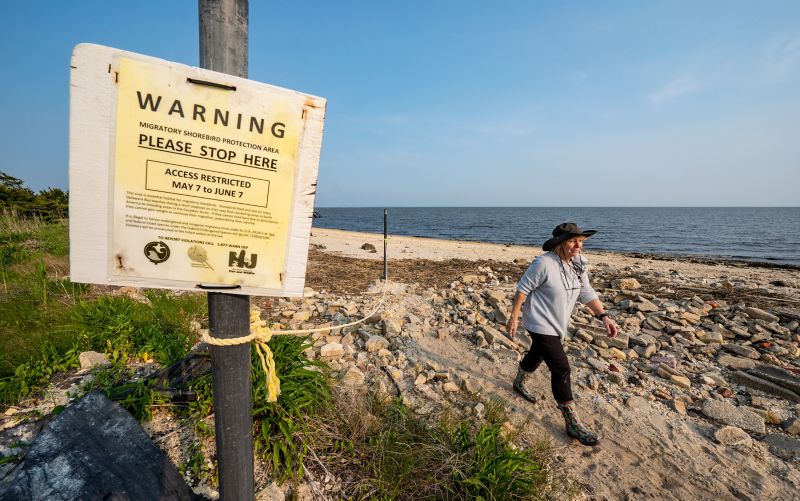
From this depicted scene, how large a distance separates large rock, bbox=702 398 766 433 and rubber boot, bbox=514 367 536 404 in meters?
1.90

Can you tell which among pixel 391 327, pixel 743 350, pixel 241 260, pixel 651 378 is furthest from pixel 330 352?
pixel 743 350

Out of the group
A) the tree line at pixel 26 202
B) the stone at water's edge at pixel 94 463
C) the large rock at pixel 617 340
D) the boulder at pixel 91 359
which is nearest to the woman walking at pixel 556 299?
the large rock at pixel 617 340

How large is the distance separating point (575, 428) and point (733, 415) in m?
1.96

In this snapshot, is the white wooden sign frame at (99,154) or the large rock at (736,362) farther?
the large rock at (736,362)

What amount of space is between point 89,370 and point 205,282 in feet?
9.53

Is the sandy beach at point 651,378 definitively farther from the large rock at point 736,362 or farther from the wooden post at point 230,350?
the wooden post at point 230,350

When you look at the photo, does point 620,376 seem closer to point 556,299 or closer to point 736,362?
point 556,299

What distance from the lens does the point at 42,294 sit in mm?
4781

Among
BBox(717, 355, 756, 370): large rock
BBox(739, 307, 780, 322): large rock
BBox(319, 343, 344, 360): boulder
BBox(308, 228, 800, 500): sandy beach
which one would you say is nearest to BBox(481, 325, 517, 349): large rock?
BBox(308, 228, 800, 500): sandy beach

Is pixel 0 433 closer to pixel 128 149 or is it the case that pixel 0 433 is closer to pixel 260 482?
pixel 260 482

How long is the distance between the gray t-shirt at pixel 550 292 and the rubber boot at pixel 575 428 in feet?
2.41

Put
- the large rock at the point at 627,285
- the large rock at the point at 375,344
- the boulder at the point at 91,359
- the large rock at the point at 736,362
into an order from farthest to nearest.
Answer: the large rock at the point at 627,285
the large rock at the point at 736,362
the large rock at the point at 375,344
the boulder at the point at 91,359

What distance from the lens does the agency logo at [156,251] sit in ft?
4.24

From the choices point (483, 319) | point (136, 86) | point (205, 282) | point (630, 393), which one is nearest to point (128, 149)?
point (136, 86)
